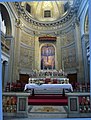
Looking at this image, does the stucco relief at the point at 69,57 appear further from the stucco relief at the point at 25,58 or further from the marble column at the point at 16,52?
the marble column at the point at 16,52

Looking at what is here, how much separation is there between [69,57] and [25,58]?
370cm

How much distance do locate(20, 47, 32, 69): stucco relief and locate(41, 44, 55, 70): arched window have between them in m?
1.13

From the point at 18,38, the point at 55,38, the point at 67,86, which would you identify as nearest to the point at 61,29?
the point at 55,38

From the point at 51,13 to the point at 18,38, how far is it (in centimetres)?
471

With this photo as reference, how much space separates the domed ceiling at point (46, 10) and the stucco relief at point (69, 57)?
3392 mm

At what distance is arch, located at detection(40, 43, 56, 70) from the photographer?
12750mm

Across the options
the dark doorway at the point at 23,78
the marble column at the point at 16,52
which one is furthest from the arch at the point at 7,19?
the dark doorway at the point at 23,78

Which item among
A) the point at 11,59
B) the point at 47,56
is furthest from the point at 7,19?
the point at 47,56

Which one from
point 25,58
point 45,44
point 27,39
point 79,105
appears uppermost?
point 27,39

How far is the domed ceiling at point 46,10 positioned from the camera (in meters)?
14.2

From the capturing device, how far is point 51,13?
14500 millimetres

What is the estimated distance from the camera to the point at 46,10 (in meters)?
14.6

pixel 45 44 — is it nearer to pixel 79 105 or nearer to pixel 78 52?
pixel 78 52

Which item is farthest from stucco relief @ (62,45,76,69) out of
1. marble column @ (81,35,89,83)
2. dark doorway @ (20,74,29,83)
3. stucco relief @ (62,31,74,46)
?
dark doorway @ (20,74,29,83)
